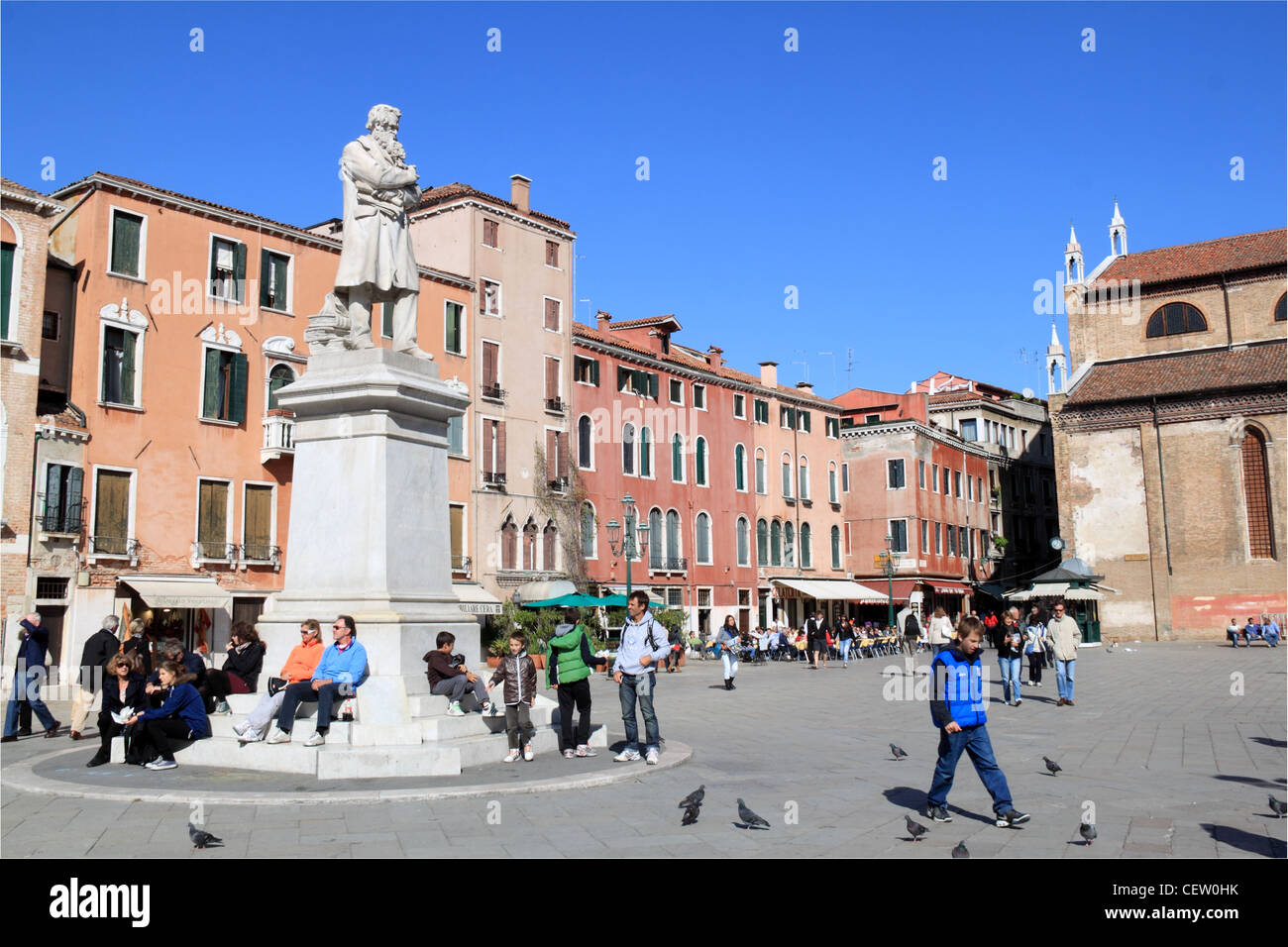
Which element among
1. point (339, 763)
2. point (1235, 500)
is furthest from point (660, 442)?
point (339, 763)

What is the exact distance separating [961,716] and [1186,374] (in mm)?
44115

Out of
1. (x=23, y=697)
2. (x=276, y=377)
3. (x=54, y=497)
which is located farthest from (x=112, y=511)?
(x=23, y=697)

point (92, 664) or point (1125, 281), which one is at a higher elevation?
point (1125, 281)

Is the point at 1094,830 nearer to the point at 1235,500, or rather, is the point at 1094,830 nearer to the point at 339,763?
the point at 339,763

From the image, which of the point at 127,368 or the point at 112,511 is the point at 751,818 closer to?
the point at 112,511

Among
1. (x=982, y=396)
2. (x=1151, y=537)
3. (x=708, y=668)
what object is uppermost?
(x=982, y=396)

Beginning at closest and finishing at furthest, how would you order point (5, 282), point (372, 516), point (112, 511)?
point (372, 516)
point (5, 282)
point (112, 511)

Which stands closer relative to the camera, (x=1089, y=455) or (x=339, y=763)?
(x=339, y=763)

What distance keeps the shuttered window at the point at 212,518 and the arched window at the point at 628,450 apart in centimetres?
1622

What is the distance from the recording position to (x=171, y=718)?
9.88m

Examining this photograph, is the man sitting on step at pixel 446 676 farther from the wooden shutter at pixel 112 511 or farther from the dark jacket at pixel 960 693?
the wooden shutter at pixel 112 511

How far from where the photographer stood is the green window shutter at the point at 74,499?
2527cm

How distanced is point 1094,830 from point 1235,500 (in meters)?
42.5

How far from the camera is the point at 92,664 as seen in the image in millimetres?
13273
